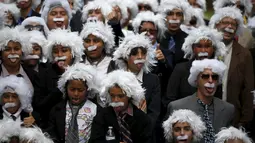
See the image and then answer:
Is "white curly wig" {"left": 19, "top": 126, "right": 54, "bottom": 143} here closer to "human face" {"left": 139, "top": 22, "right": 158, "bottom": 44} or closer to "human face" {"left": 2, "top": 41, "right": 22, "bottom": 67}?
"human face" {"left": 2, "top": 41, "right": 22, "bottom": 67}

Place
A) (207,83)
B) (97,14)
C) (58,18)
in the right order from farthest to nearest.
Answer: (97,14) → (58,18) → (207,83)

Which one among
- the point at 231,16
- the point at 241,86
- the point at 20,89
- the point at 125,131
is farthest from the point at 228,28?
the point at 20,89

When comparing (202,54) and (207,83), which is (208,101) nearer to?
(207,83)

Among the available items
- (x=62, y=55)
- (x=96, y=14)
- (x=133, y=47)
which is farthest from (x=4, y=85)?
(x=96, y=14)

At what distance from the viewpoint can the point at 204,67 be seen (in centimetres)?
900

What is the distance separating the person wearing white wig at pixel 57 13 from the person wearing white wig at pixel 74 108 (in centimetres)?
177

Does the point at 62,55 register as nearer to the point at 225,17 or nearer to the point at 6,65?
the point at 6,65

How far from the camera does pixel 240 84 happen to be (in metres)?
10.1

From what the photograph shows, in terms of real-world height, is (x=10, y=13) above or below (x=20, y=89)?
above

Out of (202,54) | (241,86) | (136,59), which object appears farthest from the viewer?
(241,86)

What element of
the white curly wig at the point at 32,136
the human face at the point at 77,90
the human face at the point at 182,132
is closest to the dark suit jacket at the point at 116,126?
the human face at the point at 182,132

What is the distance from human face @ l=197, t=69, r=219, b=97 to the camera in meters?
8.91

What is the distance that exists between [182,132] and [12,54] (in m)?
2.25

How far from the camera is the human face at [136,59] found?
30.7 feet
